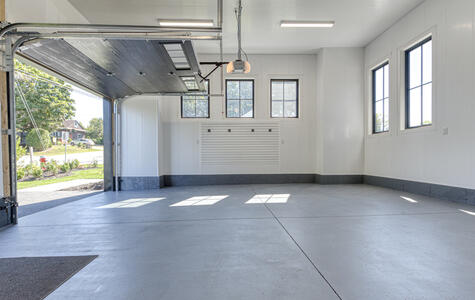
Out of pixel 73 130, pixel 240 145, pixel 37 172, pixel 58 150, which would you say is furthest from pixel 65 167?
pixel 73 130

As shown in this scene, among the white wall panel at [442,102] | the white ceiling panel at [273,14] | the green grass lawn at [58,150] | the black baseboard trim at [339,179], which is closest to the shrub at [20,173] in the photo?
the green grass lawn at [58,150]

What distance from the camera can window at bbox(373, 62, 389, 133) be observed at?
5.95m

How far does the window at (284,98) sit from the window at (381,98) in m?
2.02

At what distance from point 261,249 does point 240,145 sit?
4.95 m

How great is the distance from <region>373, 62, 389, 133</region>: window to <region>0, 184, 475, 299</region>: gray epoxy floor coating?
2664 millimetres

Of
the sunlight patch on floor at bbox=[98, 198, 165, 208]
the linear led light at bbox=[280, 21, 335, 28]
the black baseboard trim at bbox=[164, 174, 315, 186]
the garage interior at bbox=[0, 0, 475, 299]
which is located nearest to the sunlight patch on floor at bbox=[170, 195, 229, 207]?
the garage interior at bbox=[0, 0, 475, 299]

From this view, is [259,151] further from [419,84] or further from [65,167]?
[65,167]

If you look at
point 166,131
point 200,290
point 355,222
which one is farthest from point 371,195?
point 166,131

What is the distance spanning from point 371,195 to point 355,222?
225 centimetres

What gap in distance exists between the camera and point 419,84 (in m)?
4.91

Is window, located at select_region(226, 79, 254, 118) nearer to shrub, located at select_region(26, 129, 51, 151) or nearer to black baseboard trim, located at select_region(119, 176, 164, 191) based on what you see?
black baseboard trim, located at select_region(119, 176, 164, 191)

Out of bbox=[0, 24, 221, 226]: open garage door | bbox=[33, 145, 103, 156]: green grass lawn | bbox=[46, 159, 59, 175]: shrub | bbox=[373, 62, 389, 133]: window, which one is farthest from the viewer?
bbox=[33, 145, 103, 156]: green grass lawn

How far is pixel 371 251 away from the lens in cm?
210

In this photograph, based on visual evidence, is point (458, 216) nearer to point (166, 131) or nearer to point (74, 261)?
point (74, 261)
